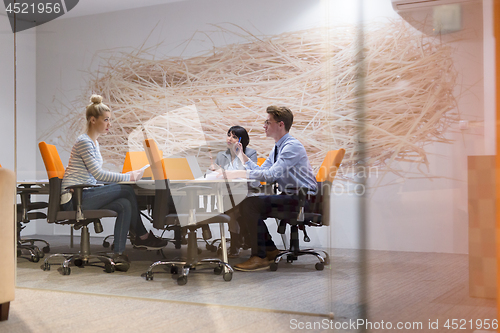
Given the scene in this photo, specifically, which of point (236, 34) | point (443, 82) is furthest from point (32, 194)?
→ point (443, 82)

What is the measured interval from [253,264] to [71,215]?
4.77 feet

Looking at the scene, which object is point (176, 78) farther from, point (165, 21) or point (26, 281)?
point (26, 281)

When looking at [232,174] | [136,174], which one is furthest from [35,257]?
[232,174]

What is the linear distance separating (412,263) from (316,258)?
803 millimetres

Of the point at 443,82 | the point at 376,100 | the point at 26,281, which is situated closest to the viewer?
the point at 443,82

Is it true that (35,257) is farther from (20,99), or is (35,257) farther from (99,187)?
(20,99)

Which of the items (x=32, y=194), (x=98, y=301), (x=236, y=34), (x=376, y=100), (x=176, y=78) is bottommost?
(x=98, y=301)

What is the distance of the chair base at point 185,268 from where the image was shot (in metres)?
3.12

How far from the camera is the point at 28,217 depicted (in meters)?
3.56

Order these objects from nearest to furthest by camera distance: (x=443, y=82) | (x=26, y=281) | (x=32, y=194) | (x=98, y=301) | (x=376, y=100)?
(x=443, y=82) → (x=376, y=100) → (x=98, y=301) → (x=26, y=281) → (x=32, y=194)

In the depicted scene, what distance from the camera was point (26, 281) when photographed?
3.34 meters

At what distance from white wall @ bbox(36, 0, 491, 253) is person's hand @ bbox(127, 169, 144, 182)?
408mm

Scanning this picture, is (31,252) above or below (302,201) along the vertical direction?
below

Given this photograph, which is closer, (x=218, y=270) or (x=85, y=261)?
(x=218, y=270)
